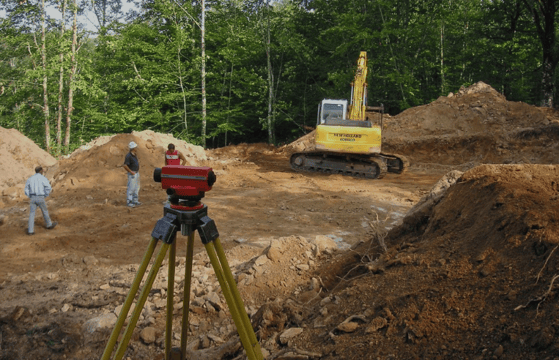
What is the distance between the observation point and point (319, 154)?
15.1 metres

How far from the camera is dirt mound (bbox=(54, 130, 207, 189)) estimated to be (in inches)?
496

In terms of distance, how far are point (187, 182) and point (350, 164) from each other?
12596mm

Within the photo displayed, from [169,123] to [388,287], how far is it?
71.5 ft

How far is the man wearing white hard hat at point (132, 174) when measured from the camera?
9742 millimetres

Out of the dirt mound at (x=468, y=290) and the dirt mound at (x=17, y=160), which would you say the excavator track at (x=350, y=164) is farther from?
the dirt mound at (x=468, y=290)

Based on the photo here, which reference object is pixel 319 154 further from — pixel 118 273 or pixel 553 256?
pixel 553 256

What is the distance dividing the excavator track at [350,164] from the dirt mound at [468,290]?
10.2 m

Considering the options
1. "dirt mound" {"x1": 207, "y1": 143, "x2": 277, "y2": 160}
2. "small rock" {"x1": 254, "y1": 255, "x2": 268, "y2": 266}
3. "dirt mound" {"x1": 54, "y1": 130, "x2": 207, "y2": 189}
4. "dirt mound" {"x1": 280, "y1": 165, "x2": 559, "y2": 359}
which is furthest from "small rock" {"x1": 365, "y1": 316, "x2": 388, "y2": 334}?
"dirt mound" {"x1": 207, "y1": 143, "x2": 277, "y2": 160}

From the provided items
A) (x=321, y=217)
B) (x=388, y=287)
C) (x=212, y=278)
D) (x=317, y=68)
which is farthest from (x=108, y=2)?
(x=388, y=287)

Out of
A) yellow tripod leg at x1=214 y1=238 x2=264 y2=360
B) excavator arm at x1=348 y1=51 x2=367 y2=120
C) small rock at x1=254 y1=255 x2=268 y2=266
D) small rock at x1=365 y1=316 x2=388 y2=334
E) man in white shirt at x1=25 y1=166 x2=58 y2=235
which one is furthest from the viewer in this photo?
excavator arm at x1=348 y1=51 x2=367 y2=120

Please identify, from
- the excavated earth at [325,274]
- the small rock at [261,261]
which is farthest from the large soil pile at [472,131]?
the small rock at [261,261]

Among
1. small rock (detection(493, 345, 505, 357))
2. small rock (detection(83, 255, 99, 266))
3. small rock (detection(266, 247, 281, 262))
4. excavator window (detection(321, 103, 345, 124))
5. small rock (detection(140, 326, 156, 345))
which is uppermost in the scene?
excavator window (detection(321, 103, 345, 124))

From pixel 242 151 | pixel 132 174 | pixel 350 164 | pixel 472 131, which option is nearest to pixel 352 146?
pixel 350 164

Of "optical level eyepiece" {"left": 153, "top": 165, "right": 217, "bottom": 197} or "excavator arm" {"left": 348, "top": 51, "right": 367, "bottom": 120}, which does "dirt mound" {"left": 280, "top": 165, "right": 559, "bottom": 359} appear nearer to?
"optical level eyepiece" {"left": 153, "top": 165, "right": 217, "bottom": 197}
